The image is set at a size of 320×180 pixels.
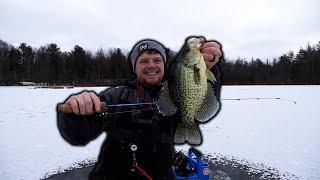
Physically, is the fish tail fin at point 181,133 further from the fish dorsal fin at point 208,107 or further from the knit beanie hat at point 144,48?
the knit beanie hat at point 144,48

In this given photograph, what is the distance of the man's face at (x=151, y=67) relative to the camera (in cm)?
269

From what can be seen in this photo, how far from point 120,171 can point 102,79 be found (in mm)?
59543

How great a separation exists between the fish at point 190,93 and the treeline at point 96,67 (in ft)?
172

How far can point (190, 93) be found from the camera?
2.23 m

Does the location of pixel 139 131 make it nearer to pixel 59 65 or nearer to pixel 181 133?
pixel 181 133

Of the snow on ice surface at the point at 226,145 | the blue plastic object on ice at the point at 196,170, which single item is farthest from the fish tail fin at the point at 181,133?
the snow on ice surface at the point at 226,145

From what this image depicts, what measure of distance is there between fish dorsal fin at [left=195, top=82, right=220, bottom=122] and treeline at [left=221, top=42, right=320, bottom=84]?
179ft

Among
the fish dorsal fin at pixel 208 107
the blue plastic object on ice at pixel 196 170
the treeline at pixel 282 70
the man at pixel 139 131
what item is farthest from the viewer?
the treeline at pixel 282 70

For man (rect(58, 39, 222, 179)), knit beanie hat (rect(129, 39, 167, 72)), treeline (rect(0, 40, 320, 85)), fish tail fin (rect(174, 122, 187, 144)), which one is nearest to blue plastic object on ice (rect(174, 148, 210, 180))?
man (rect(58, 39, 222, 179))

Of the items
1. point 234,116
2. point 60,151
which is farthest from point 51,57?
point 60,151

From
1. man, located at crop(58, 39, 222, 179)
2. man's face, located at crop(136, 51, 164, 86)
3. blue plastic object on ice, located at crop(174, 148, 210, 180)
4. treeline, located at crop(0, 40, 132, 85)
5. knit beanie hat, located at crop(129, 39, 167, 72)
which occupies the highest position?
treeline, located at crop(0, 40, 132, 85)

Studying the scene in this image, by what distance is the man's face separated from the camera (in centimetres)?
269

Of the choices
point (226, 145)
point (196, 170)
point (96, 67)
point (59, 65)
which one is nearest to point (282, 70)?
point (96, 67)

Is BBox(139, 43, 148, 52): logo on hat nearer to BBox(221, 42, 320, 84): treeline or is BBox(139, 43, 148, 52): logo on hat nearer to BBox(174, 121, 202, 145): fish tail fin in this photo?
BBox(174, 121, 202, 145): fish tail fin
